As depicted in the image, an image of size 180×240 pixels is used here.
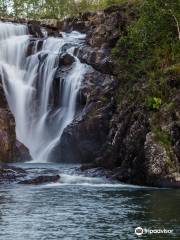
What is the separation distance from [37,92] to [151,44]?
12.6m

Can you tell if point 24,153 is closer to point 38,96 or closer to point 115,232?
point 38,96

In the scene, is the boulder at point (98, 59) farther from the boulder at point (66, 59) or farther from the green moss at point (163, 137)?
the green moss at point (163, 137)

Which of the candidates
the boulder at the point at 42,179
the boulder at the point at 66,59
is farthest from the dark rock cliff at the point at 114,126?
the boulder at the point at 42,179

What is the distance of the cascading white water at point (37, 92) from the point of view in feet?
167

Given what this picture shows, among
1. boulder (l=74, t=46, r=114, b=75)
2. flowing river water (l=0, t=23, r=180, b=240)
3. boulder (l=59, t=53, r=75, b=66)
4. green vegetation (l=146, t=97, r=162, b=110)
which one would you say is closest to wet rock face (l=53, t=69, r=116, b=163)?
boulder (l=74, t=46, r=114, b=75)

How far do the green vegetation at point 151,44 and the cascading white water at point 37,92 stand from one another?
609 cm

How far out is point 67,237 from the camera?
862 inches

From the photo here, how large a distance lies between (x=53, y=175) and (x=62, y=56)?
775 inches

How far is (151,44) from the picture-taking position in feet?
155

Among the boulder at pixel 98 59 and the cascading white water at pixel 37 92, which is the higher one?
the boulder at pixel 98 59

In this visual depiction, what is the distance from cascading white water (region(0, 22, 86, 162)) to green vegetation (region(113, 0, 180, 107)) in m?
6.09

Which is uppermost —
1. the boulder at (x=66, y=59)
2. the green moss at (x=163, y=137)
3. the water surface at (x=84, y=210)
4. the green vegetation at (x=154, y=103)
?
the boulder at (x=66, y=59)

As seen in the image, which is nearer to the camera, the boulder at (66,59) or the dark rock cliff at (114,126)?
the dark rock cliff at (114,126)

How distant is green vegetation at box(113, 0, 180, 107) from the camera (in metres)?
45.0
